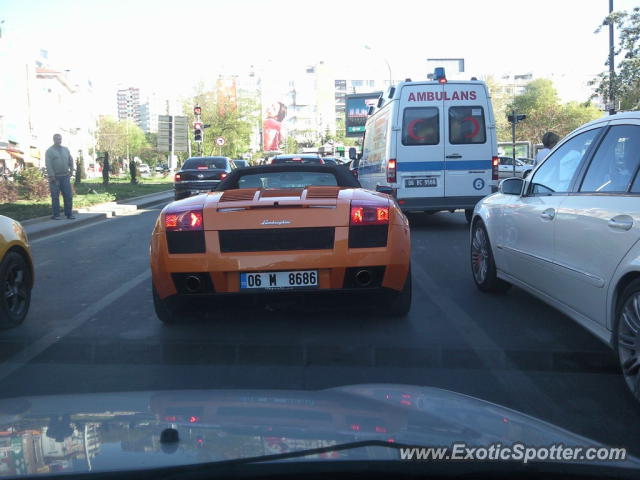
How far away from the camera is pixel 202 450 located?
184cm

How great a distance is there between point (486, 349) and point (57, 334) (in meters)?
3.31

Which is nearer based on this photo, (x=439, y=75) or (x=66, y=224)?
(x=439, y=75)

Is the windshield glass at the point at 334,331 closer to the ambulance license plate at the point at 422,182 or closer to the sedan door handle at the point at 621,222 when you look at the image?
the sedan door handle at the point at 621,222

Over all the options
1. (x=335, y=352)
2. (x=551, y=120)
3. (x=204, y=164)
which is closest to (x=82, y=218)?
(x=204, y=164)

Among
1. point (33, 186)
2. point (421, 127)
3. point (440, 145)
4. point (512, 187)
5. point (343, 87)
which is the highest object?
point (343, 87)

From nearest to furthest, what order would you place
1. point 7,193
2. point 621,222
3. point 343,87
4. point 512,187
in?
point 621,222
point 512,187
point 7,193
point 343,87

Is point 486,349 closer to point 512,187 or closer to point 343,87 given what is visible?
point 512,187

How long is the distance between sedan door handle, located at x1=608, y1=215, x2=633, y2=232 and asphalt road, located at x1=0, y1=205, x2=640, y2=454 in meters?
0.96

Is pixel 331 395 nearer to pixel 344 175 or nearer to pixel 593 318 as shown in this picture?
pixel 593 318

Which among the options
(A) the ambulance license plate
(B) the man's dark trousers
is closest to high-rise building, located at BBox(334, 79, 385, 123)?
(B) the man's dark trousers

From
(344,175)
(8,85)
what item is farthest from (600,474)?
(8,85)

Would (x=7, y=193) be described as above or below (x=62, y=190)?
below

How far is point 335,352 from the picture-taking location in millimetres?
4715

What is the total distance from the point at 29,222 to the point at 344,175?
10.0 metres
